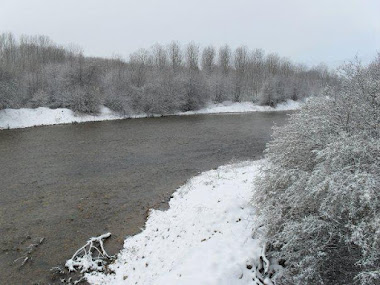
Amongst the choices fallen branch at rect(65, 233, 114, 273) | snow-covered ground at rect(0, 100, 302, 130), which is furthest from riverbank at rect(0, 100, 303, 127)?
fallen branch at rect(65, 233, 114, 273)

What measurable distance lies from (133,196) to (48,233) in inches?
188

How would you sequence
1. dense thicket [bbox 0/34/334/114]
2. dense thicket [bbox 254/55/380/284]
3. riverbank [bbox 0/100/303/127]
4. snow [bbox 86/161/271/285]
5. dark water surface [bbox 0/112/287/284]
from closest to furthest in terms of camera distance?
1. dense thicket [bbox 254/55/380/284]
2. snow [bbox 86/161/271/285]
3. dark water surface [bbox 0/112/287/284]
4. riverbank [bbox 0/100/303/127]
5. dense thicket [bbox 0/34/334/114]

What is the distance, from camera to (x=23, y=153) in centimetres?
2456

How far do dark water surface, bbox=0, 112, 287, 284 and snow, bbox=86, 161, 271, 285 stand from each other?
1175mm

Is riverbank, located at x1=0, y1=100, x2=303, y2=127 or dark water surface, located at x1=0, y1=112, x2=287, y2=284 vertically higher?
riverbank, located at x1=0, y1=100, x2=303, y2=127

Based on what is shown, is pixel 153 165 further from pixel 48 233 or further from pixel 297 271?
pixel 297 271

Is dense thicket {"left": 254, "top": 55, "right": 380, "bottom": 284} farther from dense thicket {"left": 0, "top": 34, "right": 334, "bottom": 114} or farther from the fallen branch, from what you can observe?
dense thicket {"left": 0, "top": 34, "right": 334, "bottom": 114}

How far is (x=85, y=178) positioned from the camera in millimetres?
18641

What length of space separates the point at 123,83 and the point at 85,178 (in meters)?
36.8

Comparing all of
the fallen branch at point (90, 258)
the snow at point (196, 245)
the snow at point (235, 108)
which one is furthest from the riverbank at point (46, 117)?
the fallen branch at point (90, 258)

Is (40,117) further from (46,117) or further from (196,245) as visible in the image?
(196,245)

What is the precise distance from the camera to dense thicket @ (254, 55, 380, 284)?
6.16 meters

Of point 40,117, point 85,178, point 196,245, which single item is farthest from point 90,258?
A: point 40,117

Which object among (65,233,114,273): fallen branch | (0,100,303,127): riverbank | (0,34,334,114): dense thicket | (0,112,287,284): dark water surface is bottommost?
(65,233,114,273): fallen branch
